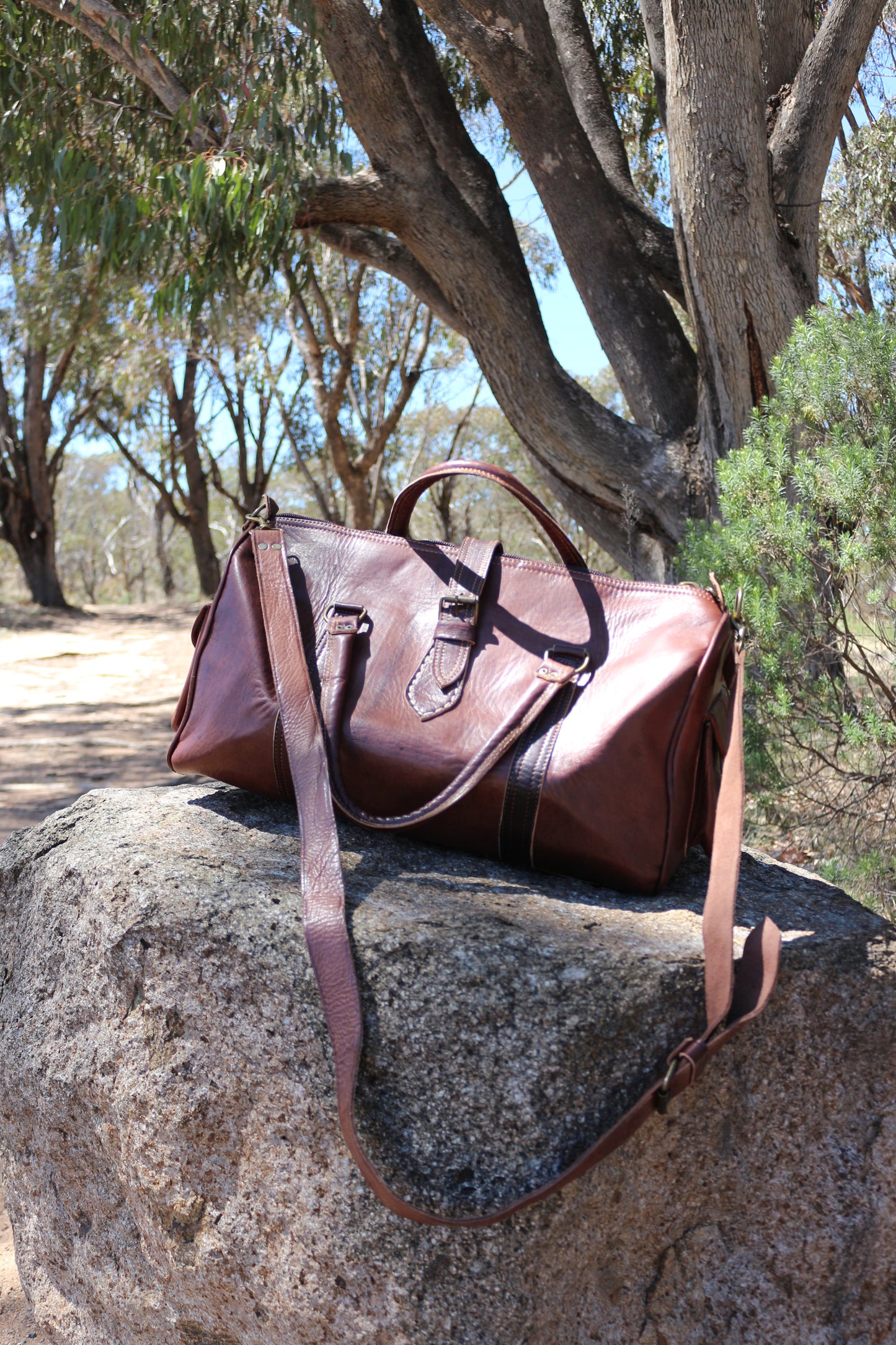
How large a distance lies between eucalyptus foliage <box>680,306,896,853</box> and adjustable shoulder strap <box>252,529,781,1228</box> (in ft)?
4.16

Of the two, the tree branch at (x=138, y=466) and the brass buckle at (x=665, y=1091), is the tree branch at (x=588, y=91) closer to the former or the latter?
the brass buckle at (x=665, y=1091)

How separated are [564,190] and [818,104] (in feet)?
3.37

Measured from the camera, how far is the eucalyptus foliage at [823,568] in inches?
95.7

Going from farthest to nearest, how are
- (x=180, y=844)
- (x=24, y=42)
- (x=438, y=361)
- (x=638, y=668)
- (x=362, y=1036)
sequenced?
(x=438, y=361)
(x=24, y=42)
(x=180, y=844)
(x=638, y=668)
(x=362, y=1036)

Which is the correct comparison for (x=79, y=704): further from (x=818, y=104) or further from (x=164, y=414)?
(x=164, y=414)

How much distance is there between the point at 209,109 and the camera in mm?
4746

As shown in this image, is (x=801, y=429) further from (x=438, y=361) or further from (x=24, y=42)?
(x=438, y=361)

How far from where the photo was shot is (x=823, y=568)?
2.52 meters

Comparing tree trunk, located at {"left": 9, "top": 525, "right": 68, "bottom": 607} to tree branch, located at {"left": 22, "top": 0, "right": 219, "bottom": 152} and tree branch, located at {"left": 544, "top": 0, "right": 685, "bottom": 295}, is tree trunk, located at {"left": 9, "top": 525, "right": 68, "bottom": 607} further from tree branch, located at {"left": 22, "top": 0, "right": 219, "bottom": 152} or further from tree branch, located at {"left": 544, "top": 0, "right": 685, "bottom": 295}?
tree branch, located at {"left": 544, "top": 0, "right": 685, "bottom": 295}

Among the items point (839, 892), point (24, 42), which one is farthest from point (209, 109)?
point (839, 892)

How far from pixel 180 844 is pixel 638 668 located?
28.1 inches

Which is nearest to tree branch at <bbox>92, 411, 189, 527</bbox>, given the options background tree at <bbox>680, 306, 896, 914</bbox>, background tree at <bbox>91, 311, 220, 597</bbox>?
background tree at <bbox>91, 311, 220, 597</bbox>

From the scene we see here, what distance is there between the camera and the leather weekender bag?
1269 millimetres

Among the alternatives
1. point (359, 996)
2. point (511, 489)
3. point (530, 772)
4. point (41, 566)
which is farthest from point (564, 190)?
point (41, 566)
